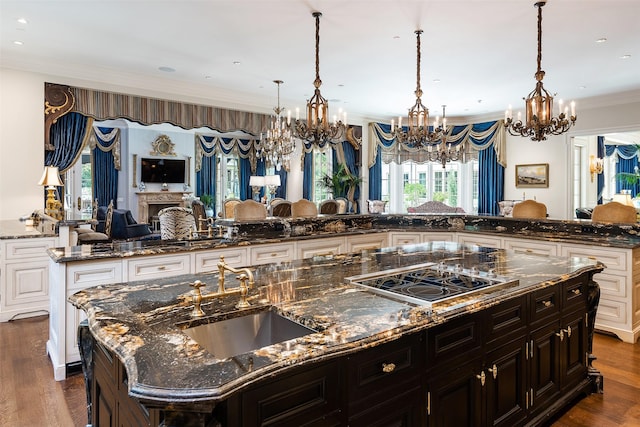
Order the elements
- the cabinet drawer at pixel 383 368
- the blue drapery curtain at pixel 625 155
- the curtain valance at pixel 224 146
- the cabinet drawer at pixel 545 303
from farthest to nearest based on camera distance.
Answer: the blue drapery curtain at pixel 625 155 < the curtain valance at pixel 224 146 < the cabinet drawer at pixel 545 303 < the cabinet drawer at pixel 383 368

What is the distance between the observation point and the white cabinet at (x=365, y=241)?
4678 mm

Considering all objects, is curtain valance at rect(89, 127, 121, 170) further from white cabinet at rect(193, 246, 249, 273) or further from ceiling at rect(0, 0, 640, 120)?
white cabinet at rect(193, 246, 249, 273)

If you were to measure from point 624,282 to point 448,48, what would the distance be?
3242mm

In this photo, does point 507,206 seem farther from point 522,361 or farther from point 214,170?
point 214,170

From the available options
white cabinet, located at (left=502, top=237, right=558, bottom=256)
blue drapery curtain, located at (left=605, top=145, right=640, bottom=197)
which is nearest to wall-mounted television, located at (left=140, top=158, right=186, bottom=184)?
white cabinet, located at (left=502, top=237, right=558, bottom=256)

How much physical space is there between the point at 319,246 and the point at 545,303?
2.46 meters

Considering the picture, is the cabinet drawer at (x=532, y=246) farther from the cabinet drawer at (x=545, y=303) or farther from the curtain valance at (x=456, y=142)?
the curtain valance at (x=456, y=142)

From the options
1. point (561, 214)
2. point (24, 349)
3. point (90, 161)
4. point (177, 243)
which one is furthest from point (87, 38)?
point (561, 214)

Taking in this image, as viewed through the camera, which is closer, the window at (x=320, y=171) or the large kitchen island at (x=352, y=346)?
the large kitchen island at (x=352, y=346)

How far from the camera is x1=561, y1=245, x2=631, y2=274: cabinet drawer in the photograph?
365cm

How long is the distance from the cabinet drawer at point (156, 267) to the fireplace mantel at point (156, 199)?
8.79 meters

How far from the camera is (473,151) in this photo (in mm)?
9977

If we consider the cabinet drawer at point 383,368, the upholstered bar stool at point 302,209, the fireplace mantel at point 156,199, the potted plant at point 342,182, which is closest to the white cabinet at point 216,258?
the upholstered bar stool at point 302,209

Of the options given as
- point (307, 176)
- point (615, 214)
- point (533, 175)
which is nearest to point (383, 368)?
point (615, 214)
